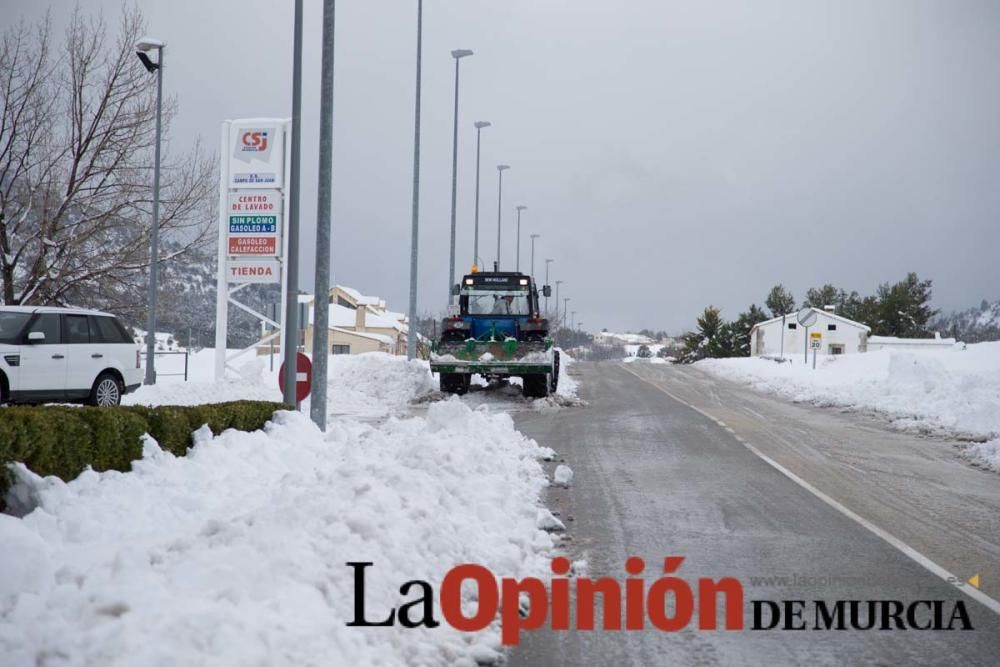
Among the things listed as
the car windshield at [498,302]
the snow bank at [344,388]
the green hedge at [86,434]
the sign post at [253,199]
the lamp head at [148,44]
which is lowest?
the snow bank at [344,388]

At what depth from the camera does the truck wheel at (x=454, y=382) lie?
70.9 feet

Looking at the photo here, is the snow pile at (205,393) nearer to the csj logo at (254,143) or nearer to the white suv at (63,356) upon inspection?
the white suv at (63,356)

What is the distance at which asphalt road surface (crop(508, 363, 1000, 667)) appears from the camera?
15.6 feet

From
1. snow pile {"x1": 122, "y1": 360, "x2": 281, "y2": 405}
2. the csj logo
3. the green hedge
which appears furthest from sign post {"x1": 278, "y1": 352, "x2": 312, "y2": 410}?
the csj logo

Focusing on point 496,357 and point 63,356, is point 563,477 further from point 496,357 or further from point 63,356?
point 496,357

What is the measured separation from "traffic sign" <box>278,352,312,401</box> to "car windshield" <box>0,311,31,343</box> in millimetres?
5024

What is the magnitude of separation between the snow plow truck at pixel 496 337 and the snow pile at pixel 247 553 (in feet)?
38.8

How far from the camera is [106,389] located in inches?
602

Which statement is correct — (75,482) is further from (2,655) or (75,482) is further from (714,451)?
(714,451)

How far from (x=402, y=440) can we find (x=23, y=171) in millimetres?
15334

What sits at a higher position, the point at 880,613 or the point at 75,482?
the point at 75,482

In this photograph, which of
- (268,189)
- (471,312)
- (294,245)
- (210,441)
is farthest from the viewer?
(471,312)

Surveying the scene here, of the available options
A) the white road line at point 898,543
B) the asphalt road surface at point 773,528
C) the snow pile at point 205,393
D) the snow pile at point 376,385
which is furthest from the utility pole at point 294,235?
the white road line at point 898,543

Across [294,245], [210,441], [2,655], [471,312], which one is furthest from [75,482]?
[471,312]
